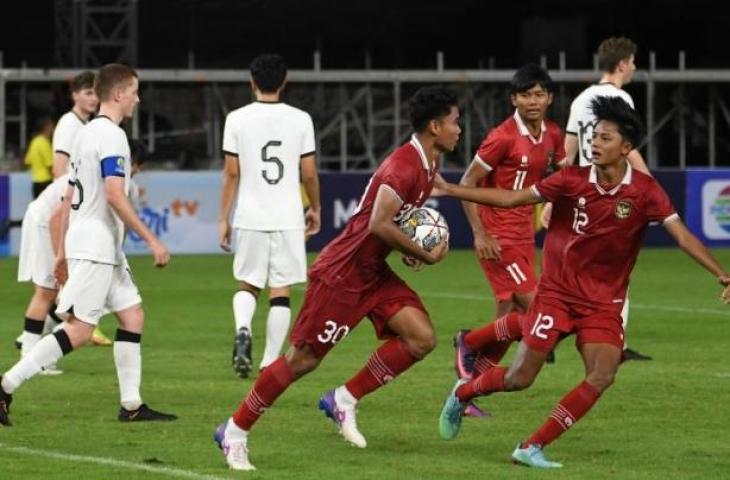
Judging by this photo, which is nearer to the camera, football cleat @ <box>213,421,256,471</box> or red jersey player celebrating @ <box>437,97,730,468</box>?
football cleat @ <box>213,421,256,471</box>

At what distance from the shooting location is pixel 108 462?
390 inches

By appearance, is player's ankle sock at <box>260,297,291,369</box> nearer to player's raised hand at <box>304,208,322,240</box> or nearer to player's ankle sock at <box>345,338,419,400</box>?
player's raised hand at <box>304,208,322,240</box>

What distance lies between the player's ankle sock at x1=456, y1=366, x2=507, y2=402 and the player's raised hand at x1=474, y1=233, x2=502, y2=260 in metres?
1.86

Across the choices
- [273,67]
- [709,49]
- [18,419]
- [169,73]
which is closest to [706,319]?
[273,67]

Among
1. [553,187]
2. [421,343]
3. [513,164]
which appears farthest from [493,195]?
[513,164]

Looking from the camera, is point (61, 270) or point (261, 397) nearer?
point (261, 397)

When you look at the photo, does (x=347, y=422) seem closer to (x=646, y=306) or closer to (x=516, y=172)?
(x=516, y=172)

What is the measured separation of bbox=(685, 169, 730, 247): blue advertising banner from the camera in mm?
27750

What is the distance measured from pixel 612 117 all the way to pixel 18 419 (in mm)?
4071

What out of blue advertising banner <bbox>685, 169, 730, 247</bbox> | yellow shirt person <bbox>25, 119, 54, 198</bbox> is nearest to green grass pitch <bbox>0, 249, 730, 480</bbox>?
yellow shirt person <bbox>25, 119, 54, 198</bbox>

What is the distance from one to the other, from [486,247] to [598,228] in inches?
91.4

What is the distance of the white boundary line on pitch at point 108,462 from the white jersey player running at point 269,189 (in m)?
3.46

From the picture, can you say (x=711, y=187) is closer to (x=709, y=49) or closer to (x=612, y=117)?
(x=709, y=49)

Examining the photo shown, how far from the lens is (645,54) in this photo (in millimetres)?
36375
